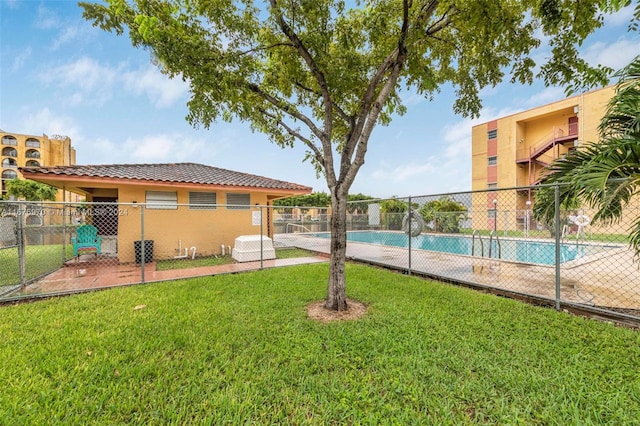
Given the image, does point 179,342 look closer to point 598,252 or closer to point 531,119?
point 598,252

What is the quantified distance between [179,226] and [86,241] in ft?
8.22

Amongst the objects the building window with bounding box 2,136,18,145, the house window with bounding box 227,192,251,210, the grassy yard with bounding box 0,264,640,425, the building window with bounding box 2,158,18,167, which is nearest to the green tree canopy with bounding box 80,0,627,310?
the grassy yard with bounding box 0,264,640,425

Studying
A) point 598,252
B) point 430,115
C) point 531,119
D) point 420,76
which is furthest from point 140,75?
point 531,119

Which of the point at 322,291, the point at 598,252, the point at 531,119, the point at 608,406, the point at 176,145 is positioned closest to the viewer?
the point at 608,406

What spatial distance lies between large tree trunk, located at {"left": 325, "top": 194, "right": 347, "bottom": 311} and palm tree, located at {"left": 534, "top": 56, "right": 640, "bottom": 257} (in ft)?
10.1

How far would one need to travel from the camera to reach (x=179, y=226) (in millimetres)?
9305

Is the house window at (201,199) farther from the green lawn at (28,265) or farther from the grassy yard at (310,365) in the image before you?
the grassy yard at (310,365)

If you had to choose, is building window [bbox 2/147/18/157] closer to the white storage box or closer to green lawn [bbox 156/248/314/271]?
green lawn [bbox 156/248/314/271]

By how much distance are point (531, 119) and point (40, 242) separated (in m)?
32.8

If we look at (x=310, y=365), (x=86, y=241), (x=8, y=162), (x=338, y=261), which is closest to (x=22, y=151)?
(x=8, y=162)

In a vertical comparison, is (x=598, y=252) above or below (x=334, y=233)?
below

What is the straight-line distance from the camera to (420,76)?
17.2ft

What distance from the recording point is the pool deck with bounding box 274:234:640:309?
14.9 feet

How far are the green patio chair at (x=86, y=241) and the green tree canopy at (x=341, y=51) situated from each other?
18.5 ft
